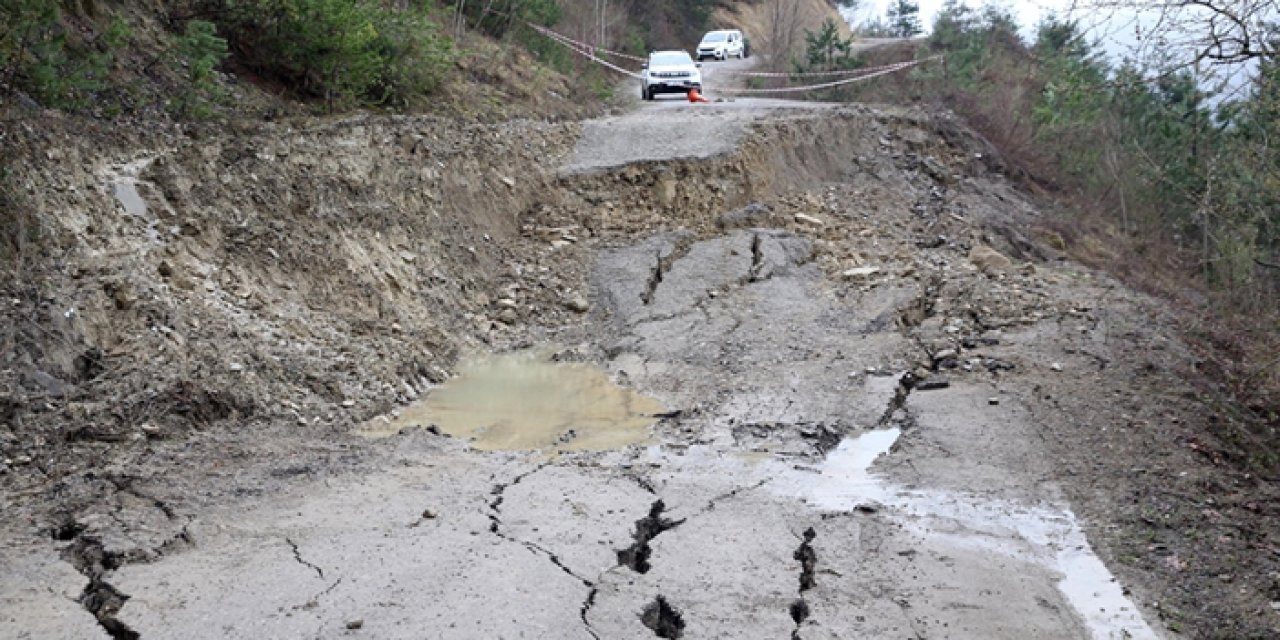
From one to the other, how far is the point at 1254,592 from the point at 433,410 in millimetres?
5928

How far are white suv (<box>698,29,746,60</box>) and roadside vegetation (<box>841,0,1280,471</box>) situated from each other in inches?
231

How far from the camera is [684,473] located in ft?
23.8

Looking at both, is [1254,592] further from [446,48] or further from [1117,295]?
[446,48]

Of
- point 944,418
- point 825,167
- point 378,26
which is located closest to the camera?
point 944,418

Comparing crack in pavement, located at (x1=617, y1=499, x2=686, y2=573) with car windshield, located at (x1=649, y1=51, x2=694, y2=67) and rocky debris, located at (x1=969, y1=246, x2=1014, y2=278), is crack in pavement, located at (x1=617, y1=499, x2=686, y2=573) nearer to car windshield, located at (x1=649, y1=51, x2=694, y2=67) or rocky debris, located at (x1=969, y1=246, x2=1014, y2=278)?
rocky debris, located at (x1=969, y1=246, x2=1014, y2=278)

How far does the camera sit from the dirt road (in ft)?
16.5

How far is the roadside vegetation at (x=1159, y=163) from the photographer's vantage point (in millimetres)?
8391

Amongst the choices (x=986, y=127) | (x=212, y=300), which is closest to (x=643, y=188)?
(x=212, y=300)

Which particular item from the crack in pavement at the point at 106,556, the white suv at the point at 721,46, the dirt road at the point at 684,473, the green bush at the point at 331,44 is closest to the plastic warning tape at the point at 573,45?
the green bush at the point at 331,44

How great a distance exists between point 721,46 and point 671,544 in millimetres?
31070

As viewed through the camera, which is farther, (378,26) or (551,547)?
(378,26)

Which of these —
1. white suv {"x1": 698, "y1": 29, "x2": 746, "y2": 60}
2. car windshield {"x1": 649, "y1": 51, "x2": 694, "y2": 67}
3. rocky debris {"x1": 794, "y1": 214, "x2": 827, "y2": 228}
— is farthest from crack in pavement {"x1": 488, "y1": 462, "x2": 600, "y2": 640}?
white suv {"x1": 698, "y1": 29, "x2": 746, "y2": 60}

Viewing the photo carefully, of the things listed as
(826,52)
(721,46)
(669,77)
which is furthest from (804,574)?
(721,46)

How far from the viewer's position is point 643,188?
1427 cm
